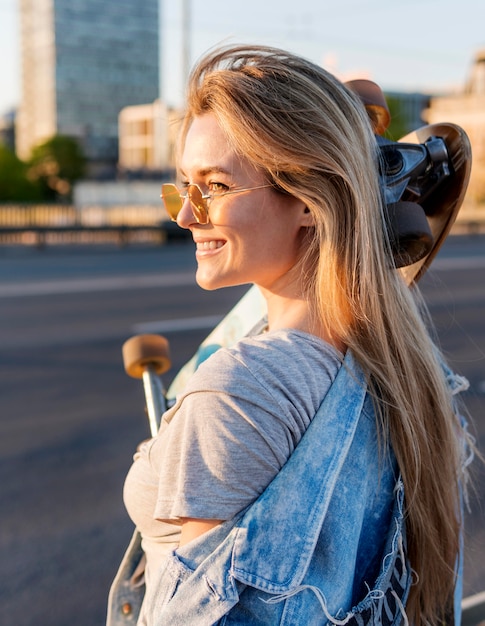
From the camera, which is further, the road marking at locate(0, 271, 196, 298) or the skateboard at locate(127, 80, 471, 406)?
the road marking at locate(0, 271, 196, 298)

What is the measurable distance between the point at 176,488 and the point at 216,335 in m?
0.74

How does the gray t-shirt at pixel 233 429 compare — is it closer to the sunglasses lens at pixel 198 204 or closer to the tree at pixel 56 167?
the sunglasses lens at pixel 198 204

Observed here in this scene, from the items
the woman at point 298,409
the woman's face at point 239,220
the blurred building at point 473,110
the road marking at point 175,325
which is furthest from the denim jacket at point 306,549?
the blurred building at point 473,110

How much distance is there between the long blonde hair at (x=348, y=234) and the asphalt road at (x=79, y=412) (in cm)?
57

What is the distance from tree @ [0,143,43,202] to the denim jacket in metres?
63.9

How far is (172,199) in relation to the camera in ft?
5.76

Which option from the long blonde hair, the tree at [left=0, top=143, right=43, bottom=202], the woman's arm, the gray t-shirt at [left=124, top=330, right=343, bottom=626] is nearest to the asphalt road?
the long blonde hair

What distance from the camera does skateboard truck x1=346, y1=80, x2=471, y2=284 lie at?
5.00 feet

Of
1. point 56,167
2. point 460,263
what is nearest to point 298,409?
point 460,263

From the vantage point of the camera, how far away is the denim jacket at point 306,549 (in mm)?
1188

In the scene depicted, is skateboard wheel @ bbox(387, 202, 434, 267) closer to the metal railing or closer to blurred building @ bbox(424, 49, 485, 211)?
the metal railing

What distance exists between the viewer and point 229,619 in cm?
121

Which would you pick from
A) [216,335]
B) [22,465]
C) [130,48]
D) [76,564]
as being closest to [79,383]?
[22,465]

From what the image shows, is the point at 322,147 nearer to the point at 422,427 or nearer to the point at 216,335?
the point at 422,427
